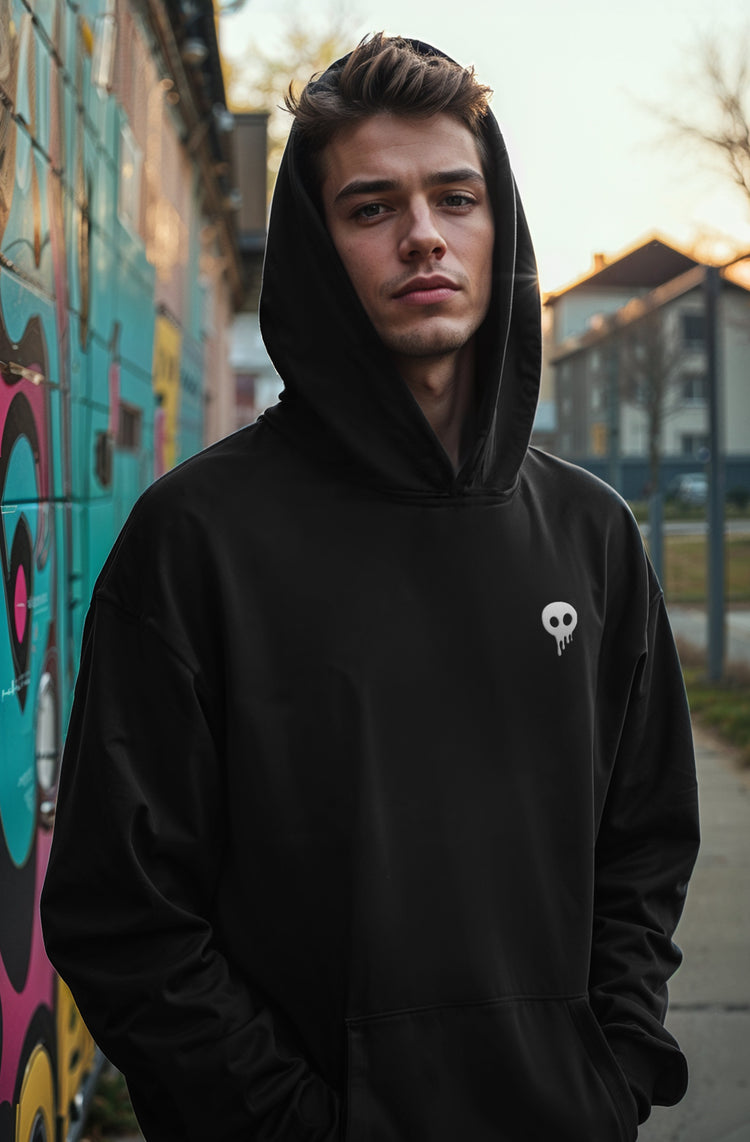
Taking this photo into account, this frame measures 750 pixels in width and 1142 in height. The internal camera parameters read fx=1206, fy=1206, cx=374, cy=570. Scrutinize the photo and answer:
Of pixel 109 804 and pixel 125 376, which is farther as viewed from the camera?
pixel 125 376

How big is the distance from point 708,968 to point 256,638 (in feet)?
11.2

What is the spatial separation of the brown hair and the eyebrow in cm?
10

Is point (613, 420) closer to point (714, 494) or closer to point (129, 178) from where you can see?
point (714, 494)

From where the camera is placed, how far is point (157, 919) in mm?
1652

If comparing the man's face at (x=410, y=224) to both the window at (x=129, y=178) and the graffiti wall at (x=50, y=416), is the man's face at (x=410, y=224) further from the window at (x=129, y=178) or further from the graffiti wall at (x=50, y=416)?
the window at (x=129, y=178)

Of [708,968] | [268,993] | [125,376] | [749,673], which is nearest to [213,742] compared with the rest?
[268,993]

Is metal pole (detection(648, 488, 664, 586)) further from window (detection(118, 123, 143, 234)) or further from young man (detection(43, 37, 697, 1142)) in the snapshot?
young man (detection(43, 37, 697, 1142))

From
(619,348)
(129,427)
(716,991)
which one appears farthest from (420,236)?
(619,348)

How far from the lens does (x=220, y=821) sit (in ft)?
5.80

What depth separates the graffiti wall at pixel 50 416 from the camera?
2.33m

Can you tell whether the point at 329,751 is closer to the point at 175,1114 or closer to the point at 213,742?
the point at 213,742

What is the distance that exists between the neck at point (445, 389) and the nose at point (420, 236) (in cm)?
16

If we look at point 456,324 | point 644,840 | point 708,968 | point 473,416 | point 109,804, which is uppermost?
→ point 456,324

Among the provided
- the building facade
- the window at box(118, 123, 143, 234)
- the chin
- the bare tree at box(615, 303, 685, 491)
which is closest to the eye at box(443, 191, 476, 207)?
the chin
